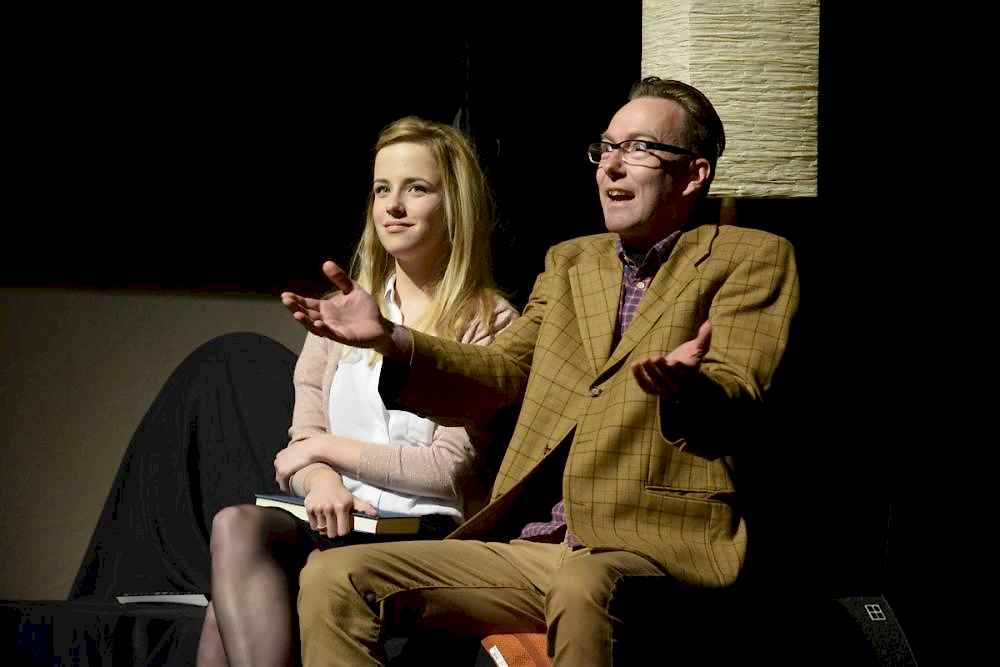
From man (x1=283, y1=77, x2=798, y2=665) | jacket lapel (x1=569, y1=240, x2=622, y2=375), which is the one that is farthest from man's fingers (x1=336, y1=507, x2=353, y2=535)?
jacket lapel (x1=569, y1=240, x2=622, y2=375)

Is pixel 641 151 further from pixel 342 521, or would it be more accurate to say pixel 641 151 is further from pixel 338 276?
pixel 342 521

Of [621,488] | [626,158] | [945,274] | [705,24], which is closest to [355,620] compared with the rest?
[621,488]

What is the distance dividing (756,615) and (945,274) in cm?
141

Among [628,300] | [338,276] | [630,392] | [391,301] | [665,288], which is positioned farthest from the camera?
[391,301]

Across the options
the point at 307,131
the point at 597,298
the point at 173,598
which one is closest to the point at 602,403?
the point at 597,298

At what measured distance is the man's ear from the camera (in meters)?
2.68

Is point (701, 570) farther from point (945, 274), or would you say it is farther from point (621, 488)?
point (945, 274)

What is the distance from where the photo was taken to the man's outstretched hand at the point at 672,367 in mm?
2049

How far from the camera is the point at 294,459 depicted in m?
2.99

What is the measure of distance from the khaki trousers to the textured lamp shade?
1.03 metres

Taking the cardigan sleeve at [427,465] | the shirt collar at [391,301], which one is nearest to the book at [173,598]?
the cardigan sleeve at [427,465]

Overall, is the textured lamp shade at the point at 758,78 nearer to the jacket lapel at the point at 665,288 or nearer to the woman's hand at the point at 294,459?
the jacket lapel at the point at 665,288

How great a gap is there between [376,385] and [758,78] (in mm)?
1169

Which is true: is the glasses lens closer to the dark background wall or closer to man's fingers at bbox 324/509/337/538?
the dark background wall
